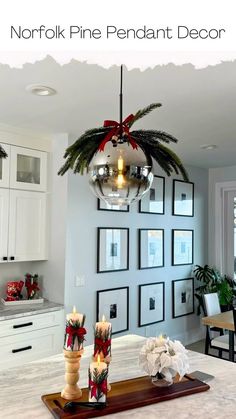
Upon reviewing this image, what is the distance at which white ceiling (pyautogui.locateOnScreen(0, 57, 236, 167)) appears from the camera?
2168 millimetres

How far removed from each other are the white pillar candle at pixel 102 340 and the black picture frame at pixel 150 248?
2902mm

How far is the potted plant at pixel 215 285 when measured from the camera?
486 cm

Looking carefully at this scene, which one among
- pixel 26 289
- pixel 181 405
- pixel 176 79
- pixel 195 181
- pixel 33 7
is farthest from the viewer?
pixel 195 181

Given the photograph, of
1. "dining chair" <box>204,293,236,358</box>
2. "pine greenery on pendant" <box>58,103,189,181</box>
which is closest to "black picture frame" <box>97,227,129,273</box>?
"dining chair" <box>204,293,236,358</box>

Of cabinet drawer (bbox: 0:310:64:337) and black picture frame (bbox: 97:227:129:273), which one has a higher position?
black picture frame (bbox: 97:227:129:273)

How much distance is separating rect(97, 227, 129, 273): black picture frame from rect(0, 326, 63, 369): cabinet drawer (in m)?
0.86

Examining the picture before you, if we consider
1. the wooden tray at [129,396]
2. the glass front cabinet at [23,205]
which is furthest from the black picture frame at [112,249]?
the wooden tray at [129,396]

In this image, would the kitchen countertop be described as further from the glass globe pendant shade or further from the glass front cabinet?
the glass globe pendant shade

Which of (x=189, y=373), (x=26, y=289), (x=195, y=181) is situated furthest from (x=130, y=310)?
(x=189, y=373)

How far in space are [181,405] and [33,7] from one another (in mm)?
1469

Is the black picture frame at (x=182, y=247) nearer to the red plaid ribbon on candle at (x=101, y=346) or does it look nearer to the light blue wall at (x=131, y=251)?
the light blue wall at (x=131, y=251)

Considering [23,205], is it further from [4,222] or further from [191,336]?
[191,336]

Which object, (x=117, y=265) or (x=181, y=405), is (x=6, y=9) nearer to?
(x=181, y=405)

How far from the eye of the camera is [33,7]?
2.44 feet
